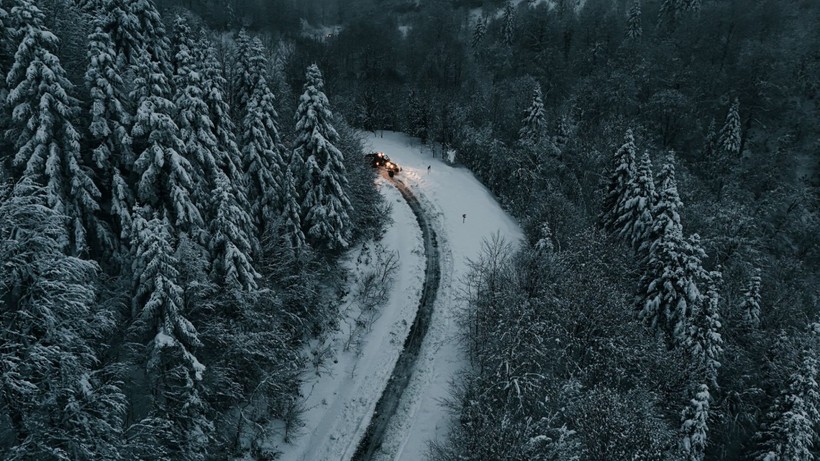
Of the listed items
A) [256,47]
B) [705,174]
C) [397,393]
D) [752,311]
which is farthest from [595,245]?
[705,174]

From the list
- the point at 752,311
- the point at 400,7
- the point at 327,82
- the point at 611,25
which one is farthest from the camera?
the point at 400,7

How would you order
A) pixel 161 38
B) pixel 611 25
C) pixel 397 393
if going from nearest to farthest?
pixel 397 393
pixel 161 38
pixel 611 25

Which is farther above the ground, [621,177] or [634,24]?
[634,24]

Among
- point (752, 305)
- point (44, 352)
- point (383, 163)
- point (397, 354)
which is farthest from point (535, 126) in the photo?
point (44, 352)

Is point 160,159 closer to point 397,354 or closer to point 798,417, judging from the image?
point 397,354

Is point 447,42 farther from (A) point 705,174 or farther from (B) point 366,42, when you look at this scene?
(A) point 705,174

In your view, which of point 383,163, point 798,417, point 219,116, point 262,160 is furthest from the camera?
point 383,163
